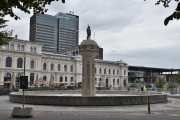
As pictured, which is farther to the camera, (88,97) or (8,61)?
(8,61)

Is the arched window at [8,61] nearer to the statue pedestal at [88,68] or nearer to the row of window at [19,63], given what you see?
the row of window at [19,63]

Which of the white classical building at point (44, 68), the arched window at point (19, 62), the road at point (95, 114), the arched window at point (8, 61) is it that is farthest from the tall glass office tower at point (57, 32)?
the road at point (95, 114)

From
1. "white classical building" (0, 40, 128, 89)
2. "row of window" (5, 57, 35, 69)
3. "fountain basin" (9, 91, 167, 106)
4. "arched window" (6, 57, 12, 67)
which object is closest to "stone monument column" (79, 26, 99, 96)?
"fountain basin" (9, 91, 167, 106)

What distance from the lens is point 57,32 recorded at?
171375 mm

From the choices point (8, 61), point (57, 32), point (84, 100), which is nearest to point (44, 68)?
point (8, 61)

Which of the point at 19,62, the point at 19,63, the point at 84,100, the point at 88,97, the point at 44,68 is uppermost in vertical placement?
the point at 19,62

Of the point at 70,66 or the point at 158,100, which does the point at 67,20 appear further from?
the point at 158,100

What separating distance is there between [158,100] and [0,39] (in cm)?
2027

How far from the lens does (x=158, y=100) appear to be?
37062 millimetres

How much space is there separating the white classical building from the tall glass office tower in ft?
73.0

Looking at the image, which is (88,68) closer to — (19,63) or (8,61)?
(8,61)

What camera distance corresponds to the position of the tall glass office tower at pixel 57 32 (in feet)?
516

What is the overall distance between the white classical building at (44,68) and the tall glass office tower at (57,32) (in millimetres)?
22240

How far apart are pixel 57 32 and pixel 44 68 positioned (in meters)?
46.2
